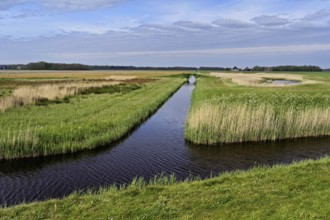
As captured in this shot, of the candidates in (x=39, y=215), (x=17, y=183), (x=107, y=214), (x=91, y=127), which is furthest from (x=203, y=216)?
(x=91, y=127)

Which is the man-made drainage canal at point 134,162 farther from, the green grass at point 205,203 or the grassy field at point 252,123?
the green grass at point 205,203

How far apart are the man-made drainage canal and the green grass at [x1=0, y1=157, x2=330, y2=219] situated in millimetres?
2605

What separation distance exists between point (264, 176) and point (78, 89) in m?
30.0

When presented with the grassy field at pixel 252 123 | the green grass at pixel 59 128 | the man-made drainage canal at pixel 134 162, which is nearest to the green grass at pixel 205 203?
the man-made drainage canal at pixel 134 162

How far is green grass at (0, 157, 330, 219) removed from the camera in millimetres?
6652

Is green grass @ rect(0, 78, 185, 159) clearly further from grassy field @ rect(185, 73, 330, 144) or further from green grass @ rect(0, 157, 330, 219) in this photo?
green grass @ rect(0, 157, 330, 219)

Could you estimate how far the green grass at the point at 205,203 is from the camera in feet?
21.8

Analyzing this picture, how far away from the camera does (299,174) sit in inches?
377

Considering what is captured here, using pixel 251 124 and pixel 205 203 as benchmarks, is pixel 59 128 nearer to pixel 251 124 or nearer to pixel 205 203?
pixel 251 124

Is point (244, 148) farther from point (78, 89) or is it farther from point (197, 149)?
point (78, 89)

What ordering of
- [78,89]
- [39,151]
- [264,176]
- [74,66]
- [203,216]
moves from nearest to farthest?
1. [203,216]
2. [264,176]
3. [39,151]
4. [78,89]
5. [74,66]

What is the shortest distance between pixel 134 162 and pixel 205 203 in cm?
633

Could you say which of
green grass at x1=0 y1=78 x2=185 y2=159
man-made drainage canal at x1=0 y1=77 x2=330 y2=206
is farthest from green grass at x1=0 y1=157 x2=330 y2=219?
green grass at x1=0 y1=78 x2=185 y2=159

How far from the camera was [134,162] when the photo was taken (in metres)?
13.2
